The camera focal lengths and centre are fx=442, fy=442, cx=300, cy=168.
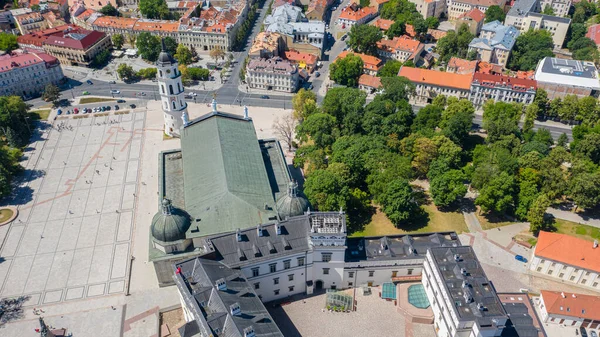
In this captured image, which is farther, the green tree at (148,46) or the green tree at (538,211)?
the green tree at (148,46)

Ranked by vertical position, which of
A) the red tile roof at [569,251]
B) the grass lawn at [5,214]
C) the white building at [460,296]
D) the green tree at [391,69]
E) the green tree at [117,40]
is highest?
the green tree at [117,40]

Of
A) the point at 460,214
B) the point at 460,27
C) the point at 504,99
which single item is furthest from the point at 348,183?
the point at 460,27

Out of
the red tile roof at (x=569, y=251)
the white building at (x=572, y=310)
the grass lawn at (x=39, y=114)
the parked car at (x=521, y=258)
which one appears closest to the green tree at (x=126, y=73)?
the grass lawn at (x=39, y=114)

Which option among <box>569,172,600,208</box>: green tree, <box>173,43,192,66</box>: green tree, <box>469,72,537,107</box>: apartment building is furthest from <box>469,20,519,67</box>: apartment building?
<box>173,43,192,66</box>: green tree

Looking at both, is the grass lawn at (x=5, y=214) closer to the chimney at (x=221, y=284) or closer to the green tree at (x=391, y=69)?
the chimney at (x=221, y=284)

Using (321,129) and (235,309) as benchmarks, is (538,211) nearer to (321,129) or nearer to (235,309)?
(321,129)

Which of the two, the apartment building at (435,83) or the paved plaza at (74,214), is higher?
the apartment building at (435,83)

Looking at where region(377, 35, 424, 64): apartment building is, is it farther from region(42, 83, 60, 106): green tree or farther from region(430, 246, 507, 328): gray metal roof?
region(42, 83, 60, 106): green tree
